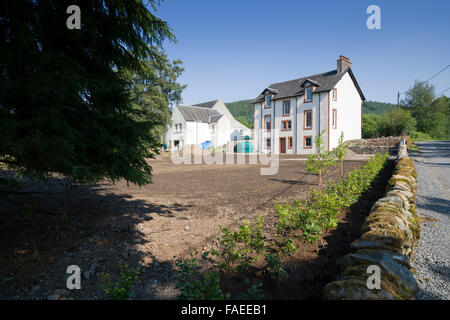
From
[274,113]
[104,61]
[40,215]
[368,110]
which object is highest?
[368,110]

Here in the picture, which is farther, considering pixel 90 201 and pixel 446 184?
pixel 446 184

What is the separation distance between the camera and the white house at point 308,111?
26438 millimetres

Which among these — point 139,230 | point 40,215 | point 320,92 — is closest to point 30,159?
point 139,230

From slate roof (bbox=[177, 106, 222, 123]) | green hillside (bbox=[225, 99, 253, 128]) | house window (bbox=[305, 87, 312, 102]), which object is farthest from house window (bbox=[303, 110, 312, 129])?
green hillside (bbox=[225, 99, 253, 128])

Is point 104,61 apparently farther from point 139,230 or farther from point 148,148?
point 139,230

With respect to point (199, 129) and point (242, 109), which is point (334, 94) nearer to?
point (199, 129)

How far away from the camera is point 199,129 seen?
1580 inches

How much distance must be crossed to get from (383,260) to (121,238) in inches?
153

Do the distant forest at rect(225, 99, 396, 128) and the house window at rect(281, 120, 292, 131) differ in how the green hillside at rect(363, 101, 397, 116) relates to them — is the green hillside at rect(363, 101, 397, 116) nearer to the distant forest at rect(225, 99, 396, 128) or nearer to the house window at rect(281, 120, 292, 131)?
the distant forest at rect(225, 99, 396, 128)

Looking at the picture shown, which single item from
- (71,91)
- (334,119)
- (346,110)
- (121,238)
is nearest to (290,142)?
(334,119)

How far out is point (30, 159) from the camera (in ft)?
7.59

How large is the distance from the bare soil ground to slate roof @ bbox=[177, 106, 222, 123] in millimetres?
33074

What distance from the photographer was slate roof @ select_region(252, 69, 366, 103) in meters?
26.4
